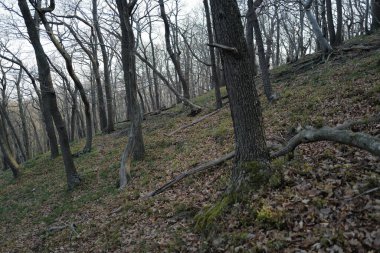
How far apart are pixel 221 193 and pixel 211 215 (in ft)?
3.53

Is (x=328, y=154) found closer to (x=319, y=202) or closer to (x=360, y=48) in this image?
(x=319, y=202)

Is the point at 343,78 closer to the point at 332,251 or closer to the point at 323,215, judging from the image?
the point at 323,215

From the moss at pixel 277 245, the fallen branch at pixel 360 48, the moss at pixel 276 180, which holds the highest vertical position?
the fallen branch at pixel 360 48

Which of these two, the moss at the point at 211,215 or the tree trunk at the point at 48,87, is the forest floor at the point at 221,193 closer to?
the moss at the point at 211,215

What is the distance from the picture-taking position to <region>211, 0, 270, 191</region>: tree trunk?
5488mm

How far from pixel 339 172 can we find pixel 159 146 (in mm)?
9279

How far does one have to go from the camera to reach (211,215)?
5523mm

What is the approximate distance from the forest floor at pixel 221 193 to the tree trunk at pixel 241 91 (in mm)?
560

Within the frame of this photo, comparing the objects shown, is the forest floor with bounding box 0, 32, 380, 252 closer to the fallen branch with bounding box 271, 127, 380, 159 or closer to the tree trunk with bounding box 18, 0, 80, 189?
the fallen branch with bounding box 271, 127, 380, 159

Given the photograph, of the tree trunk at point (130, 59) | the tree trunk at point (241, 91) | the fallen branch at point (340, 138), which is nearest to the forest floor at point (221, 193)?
the fallen branch at point (340, 138)

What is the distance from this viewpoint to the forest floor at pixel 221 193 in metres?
4.29

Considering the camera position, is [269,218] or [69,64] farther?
[69,64]

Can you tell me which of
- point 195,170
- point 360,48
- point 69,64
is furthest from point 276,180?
point 69,64

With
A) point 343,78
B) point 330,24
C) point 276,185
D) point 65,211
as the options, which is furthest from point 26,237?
point 330,24
